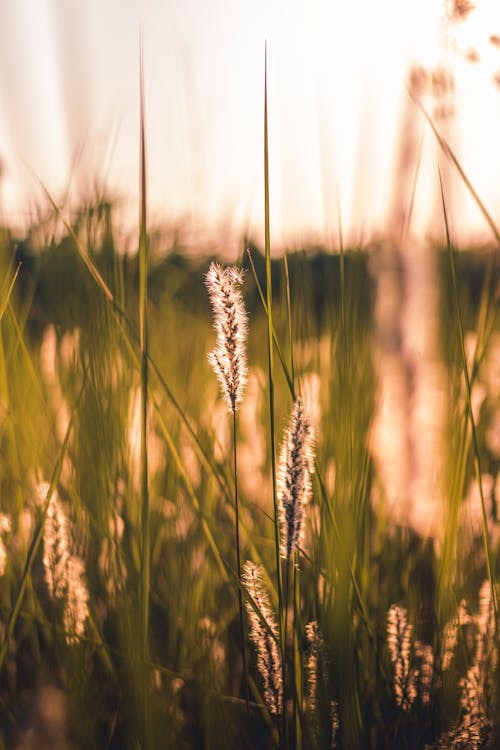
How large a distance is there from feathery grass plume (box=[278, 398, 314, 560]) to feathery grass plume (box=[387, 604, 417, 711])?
17 centimetres

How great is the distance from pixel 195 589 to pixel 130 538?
93mm

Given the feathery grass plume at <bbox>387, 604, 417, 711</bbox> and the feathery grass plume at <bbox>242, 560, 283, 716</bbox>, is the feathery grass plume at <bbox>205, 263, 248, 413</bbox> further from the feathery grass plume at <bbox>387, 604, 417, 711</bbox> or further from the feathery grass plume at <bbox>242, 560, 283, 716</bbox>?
the feathery grass plume at <bbox>387, 604, 417, 711</bbox>

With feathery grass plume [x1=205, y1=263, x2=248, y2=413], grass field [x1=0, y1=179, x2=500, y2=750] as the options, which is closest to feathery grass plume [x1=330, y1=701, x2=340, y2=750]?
grass field [x1=0, y1=179, x2=500, y2=750]

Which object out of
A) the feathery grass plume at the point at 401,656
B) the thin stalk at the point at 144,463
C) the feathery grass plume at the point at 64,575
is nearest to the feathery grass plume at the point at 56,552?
the feathery grass plume at the point at 64,575

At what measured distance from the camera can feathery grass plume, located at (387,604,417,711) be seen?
1.68 ft

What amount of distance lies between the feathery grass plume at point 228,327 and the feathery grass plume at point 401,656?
0.25 meters

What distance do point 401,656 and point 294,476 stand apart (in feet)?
0.67

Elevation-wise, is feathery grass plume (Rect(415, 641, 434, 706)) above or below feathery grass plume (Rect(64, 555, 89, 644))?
below

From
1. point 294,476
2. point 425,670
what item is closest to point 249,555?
point 425,670

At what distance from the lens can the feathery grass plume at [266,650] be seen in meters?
0.42

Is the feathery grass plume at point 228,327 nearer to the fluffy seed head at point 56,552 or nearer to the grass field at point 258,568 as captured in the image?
the grass field at point 258,568

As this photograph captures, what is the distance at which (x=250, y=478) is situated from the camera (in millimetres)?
1241

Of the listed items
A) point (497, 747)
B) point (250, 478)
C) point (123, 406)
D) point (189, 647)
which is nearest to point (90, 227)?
point (123, 406)

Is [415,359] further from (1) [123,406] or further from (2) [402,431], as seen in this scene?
(1) [123,406]
